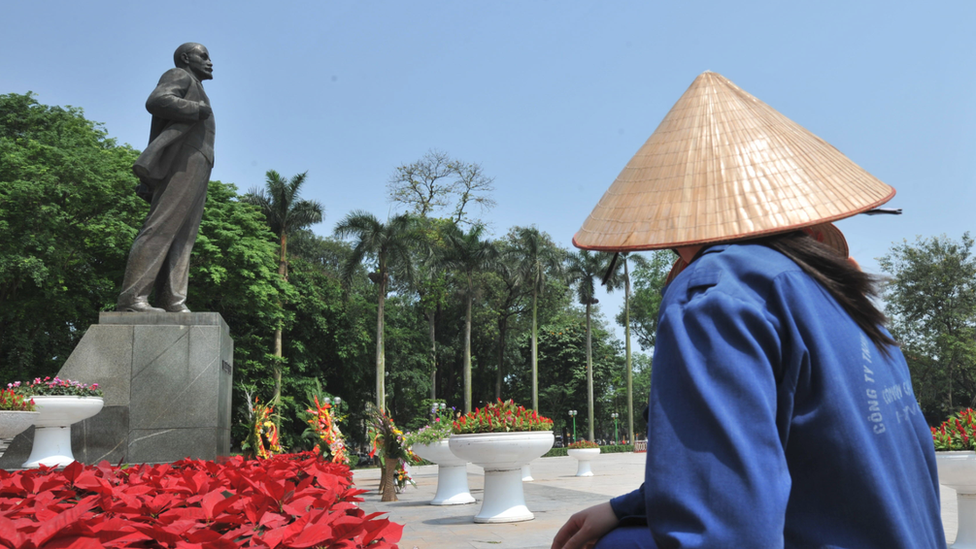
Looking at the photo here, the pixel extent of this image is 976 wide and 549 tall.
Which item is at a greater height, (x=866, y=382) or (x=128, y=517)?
(x=866, y=382)

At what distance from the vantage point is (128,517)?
1785 millimetres

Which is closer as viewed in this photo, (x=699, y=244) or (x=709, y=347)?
(x=709, y=347)

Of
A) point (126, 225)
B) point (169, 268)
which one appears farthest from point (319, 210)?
point (169, 268)

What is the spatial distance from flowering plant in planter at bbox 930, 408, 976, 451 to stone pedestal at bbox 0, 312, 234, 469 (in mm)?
6219

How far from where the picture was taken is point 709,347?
90cm

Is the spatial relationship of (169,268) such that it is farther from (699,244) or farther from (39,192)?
(39,192)

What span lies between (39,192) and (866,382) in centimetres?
2348

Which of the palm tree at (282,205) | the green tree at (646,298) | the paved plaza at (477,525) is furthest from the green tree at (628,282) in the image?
the paved plaza at (477,525)

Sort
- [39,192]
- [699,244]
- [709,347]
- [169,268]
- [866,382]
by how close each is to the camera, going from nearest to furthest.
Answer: [709,347] < [866,382] < [699,244] < [169,268] < [39,192]

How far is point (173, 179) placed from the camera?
6.89 metres

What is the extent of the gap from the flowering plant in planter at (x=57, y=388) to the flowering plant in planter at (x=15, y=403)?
90 millimetres

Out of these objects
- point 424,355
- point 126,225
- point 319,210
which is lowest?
point 424,355

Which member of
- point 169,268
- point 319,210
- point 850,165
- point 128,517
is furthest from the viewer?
point 319,210

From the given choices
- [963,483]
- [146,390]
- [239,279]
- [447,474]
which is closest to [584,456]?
[447,474]
